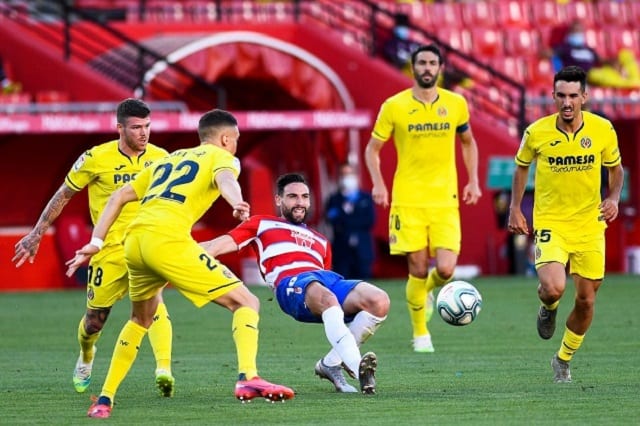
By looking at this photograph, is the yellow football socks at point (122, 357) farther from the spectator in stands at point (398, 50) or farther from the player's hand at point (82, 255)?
the spectator in stands at point (398, 50)

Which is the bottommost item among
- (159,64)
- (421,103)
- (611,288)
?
(611,288)

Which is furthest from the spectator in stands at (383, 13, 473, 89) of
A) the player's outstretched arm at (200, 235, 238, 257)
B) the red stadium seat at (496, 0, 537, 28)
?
the player's outstretched arm at (200, 235, 238, 257)

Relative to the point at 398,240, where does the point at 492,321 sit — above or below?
below

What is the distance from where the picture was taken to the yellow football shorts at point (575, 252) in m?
10.6

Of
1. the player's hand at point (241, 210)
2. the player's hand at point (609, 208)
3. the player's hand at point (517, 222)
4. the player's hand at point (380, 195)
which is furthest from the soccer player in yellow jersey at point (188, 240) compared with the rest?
the player's hand at point (380, 195)

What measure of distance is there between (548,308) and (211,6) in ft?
50.1

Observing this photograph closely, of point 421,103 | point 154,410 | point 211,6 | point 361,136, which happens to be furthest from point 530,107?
point 154,410

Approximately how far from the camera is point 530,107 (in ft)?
82.5

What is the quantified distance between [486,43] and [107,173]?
691 inches

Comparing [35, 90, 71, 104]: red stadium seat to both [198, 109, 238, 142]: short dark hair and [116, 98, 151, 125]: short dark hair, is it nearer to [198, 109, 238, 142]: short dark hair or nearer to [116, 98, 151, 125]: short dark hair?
[116, 98, 151, 125]: short dark hair

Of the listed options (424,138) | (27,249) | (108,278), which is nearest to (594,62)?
(424,138)

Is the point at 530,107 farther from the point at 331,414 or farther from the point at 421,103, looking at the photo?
the point at 331,414

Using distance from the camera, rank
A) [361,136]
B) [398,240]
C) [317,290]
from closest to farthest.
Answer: [317,290]
[398,240]
[361,136]

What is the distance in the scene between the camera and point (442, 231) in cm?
1327
